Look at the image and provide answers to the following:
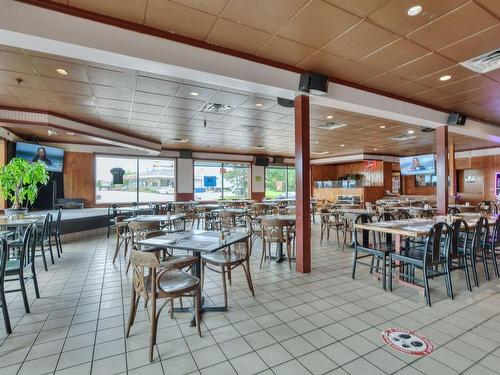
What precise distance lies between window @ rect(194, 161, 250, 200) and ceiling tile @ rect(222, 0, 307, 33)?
10.1 meters

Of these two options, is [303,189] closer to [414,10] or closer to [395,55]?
[395,55]

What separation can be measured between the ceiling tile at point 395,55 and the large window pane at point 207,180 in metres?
9.83

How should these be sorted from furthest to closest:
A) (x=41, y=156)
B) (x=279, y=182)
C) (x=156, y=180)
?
(x=279, y=182), (x=156, y=180), (x=41, y=156)

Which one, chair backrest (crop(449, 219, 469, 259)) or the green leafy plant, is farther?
the green leafy plant

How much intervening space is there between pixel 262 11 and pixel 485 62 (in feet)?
11.9

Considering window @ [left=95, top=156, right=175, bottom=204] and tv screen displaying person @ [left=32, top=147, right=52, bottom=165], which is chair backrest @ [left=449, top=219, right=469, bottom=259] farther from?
tv screen displaying person @ [left=32, top=147, right=52, bottom=165]

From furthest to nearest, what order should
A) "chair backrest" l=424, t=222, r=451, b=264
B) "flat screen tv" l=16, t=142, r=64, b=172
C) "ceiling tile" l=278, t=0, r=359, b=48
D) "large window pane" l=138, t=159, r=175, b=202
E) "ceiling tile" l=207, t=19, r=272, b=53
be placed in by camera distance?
"large window pane" l=138, t=159, r=175, b=202, "flat screen tv" l=16, t=142, r=64, b=172, "chair backrest" l=424, t=222, r=451, b=264, "ceiling tile" l=207, t=19, r=272, b=53, "ceiling tile" l=278, t=0, r=359, b=48

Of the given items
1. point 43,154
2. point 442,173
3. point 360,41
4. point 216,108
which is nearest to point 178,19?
point 360,41

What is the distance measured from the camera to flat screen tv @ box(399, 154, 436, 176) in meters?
10.3

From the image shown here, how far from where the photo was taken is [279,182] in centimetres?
1531

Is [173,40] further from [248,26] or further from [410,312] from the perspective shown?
[410,312]

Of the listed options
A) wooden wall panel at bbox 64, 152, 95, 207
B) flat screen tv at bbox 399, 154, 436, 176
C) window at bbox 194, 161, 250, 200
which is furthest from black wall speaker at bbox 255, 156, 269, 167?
wooden wall panel at bbox 64, 152, 95, 207

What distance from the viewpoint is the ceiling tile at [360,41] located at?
10.2ft

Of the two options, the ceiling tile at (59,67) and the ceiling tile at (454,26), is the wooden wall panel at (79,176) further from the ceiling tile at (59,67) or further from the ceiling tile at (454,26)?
the ceiling tile at (454,26)
